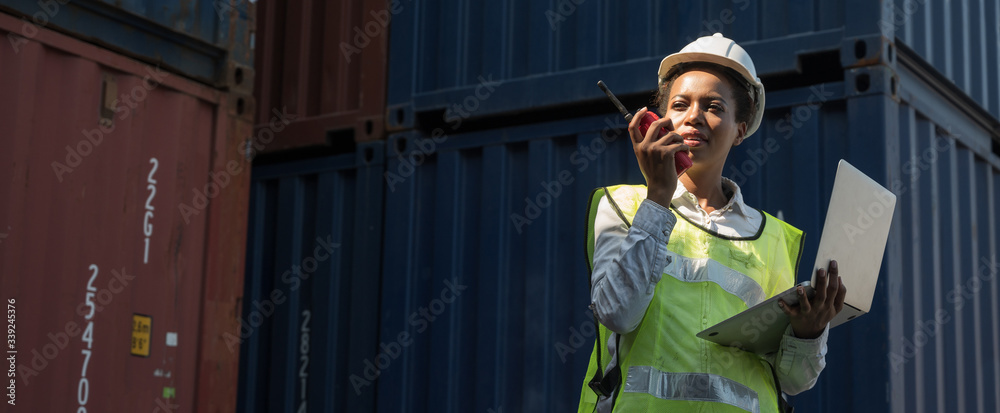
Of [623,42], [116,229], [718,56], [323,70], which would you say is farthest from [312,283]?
[718,56]

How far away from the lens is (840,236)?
240 centimetres

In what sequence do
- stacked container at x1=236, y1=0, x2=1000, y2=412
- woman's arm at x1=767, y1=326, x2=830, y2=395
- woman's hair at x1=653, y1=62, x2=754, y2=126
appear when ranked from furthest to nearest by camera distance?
1. stacked container at x1=236, y1=0, x2=1000, y2=412
2. woman's hair at x1=653, y1=62, x2=754, y2=126
3. woman's arm at x1=767, y1=326, x2=830, y2=395

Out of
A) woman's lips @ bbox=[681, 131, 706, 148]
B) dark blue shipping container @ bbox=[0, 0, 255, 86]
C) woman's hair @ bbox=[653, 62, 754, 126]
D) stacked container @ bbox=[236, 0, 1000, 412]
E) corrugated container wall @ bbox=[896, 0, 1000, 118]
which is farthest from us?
corrugated container wall @ bbox=[896, 0, 1000, 118]

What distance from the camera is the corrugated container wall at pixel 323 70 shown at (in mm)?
6586

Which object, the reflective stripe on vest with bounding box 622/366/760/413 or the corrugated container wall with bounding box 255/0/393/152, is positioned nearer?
the reflective stripe on vest with bounding box 622/366/760/413

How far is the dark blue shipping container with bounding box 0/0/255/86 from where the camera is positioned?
491cm

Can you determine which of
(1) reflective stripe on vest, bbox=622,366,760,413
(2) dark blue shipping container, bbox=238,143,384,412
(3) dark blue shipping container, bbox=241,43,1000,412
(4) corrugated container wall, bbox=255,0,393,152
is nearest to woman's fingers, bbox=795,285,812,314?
(1) reflective stripe on vest, bbox=622,366,760,413

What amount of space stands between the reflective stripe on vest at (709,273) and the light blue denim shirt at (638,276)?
128mm

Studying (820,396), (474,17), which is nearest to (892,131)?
(820,396)

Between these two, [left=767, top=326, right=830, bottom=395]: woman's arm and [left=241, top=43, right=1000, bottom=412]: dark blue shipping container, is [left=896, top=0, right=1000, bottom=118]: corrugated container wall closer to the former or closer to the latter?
[left=241, top=43, right=1000, bottom=412]: dark blue shipping container

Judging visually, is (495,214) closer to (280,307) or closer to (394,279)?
(394,279)

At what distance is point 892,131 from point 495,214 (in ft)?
6.83

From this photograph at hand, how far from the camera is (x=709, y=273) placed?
→ 252 centimetres

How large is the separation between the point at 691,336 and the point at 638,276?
23 cm
